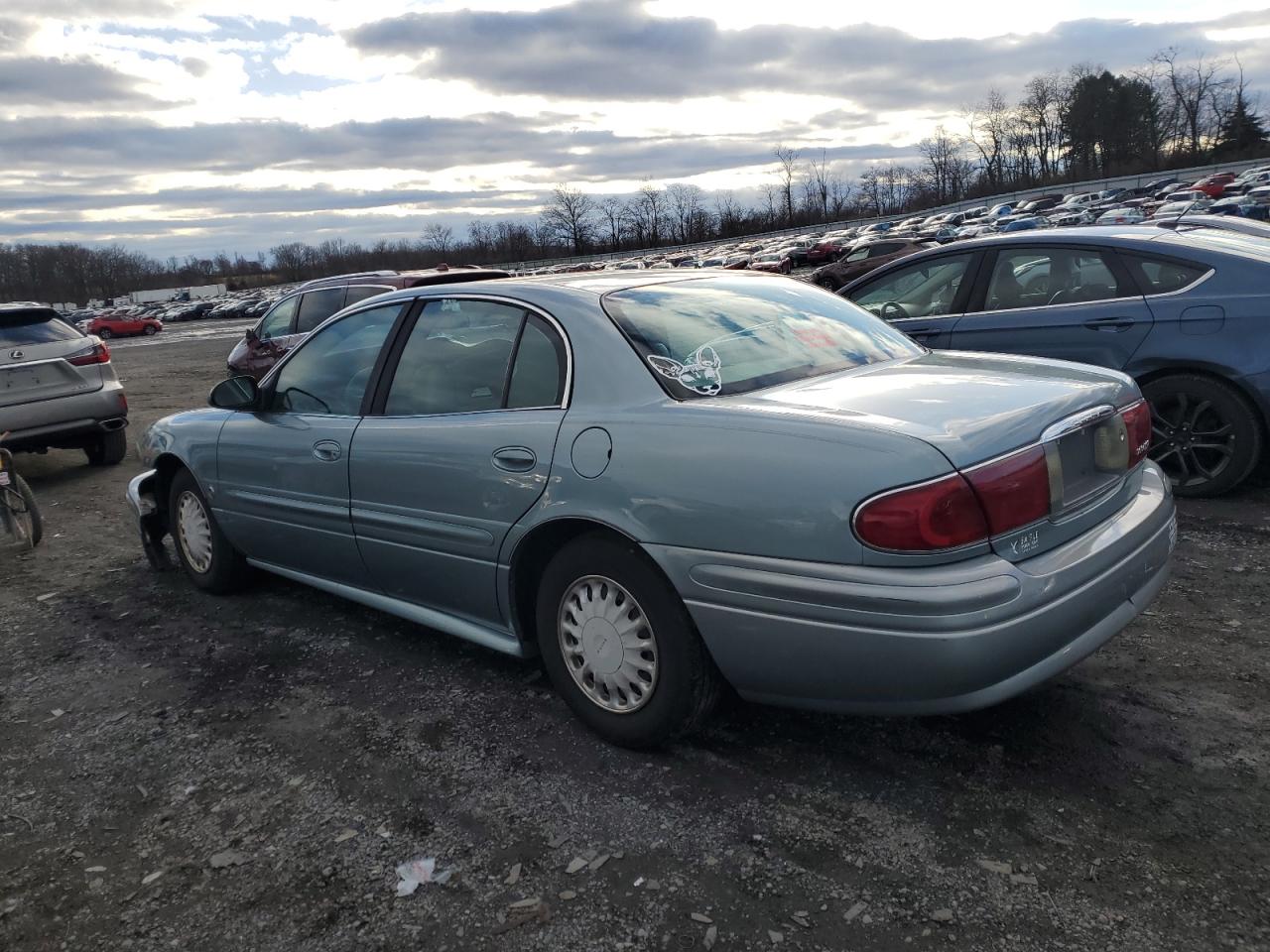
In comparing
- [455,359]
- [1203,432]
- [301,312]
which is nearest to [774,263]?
[301,312]

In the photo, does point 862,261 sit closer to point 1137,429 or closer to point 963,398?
point 1137,429

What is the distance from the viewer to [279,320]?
12.4 metres

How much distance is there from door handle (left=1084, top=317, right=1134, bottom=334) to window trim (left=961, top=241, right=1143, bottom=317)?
0.41 feet

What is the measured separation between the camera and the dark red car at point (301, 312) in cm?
1135

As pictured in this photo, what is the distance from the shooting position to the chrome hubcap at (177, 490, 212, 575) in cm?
517

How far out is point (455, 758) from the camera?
10.9ft

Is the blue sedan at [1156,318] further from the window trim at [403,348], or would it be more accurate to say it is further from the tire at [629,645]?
the tire at [629,645]

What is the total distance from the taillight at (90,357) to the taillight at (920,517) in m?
8.60

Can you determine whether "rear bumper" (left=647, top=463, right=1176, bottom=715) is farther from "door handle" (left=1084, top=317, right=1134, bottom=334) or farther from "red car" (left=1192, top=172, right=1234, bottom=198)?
"red car" (left=1192, top=172, right=1234, bottom=198)

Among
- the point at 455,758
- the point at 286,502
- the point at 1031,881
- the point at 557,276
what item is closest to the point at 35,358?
the point at 286,502

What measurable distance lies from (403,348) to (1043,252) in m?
4.27

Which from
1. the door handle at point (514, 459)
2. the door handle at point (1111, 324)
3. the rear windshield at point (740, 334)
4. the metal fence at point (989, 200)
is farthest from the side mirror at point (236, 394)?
the metal fence at point (989, 200)

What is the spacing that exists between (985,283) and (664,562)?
448 cm

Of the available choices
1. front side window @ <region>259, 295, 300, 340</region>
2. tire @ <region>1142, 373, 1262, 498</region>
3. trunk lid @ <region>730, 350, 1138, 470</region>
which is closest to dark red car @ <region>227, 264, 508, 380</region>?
front side window @ <region>259, 295, 300, 340</region>
